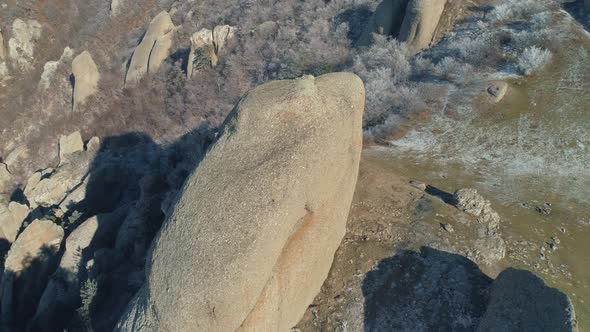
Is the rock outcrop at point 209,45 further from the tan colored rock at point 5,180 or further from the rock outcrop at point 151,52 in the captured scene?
the tan colored rock at point 5,180

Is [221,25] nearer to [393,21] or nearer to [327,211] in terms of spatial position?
[393,21]

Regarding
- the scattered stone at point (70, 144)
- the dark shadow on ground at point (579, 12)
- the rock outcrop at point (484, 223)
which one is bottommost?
the scattered stone at point (70, 144)

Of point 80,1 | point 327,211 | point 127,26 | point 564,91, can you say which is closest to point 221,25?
point 127,26

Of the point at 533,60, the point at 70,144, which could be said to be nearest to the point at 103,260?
the point at 70,144

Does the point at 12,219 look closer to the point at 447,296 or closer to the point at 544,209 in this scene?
the point at 447,296

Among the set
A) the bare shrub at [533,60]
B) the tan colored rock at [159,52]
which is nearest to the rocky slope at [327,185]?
the bare shrub at [533,60]
